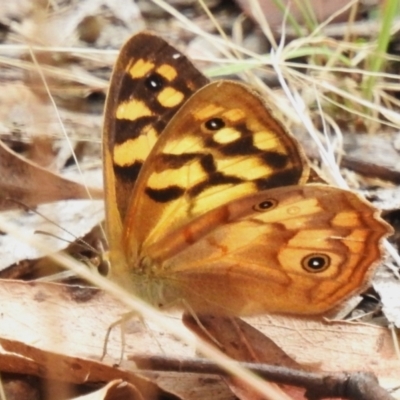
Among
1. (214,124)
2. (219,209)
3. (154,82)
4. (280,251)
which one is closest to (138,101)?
(154,82)

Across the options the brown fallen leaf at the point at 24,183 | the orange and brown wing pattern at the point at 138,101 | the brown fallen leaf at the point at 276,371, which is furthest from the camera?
the brown fallen leaf at the point at 24,183

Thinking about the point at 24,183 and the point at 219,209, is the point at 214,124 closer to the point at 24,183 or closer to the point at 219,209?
the point at 219,209

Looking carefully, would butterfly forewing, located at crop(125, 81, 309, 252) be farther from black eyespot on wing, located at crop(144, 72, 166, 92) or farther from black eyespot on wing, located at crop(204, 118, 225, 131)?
black eyespot on wing, located at crop(144, 72, 166, 92)

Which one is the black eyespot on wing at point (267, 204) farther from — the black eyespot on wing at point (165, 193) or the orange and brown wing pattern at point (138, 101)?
the orange and brown wing pattern at point (138, 101)

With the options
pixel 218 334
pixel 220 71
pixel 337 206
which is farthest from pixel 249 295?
pixel 220 71

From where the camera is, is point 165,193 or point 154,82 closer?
point 165,193

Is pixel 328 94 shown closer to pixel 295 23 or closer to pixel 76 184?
pixel 295 23

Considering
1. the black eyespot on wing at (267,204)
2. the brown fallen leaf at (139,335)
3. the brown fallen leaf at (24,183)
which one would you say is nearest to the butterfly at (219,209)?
the black eyespot on wing at (267,204)
